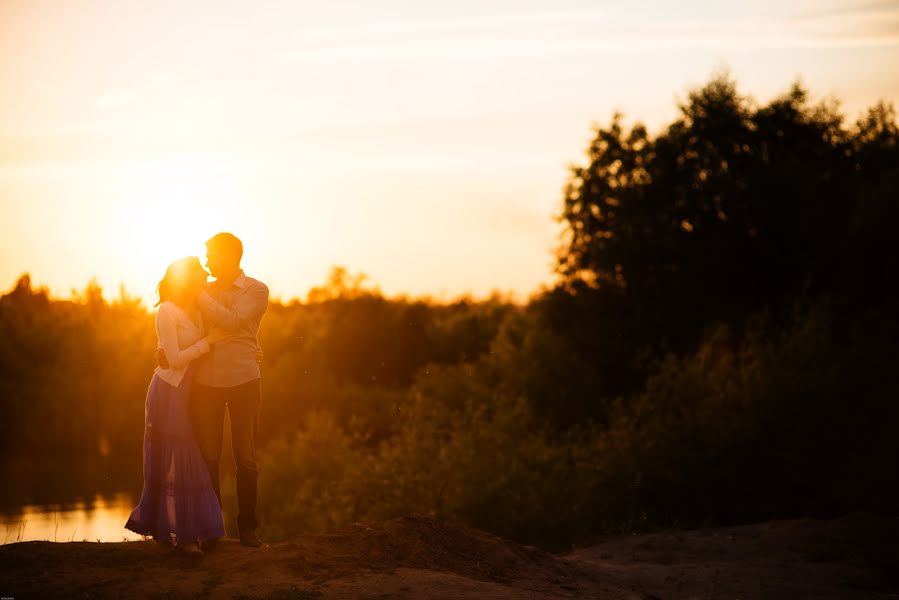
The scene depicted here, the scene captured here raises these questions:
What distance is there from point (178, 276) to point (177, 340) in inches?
20.6

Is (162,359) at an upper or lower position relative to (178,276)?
lower

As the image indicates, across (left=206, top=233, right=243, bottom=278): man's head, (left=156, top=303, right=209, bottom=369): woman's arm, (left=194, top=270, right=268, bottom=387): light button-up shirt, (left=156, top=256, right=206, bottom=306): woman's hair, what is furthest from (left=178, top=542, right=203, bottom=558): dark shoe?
(left=206, top=233, right=243, bottom=278): man's head

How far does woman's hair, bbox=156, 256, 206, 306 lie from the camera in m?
8.62

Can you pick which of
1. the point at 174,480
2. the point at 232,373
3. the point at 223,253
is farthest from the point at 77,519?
the point at 223,253

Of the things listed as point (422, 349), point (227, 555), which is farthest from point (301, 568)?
point (422, 349)

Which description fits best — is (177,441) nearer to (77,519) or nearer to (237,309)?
(237,309)

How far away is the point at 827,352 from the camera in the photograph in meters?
22.0

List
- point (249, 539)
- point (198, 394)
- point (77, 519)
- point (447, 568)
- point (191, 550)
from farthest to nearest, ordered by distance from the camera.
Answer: point (77, 519), point (447, 568), point (249, 539), point (198, 394), point (191, 550)

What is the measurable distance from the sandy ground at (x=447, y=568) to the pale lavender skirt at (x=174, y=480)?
0.22 meters

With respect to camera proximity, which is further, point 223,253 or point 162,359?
point 223,253

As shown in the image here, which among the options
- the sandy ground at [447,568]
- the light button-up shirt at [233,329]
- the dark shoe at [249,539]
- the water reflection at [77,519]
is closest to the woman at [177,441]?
the light button-up shirt at [233,329]

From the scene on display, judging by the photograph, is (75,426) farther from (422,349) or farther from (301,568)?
(301,568)

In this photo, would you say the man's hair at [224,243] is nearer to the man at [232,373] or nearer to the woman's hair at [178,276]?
the man at [232,373]

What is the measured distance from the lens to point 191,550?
332 inches
